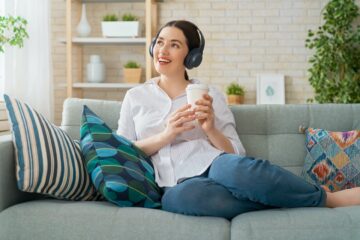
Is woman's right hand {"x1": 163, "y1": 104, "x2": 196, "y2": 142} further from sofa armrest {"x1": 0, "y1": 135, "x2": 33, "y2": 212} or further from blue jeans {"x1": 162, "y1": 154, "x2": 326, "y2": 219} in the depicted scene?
sofa armrest {"x1": 0, "y1": 135, "x2": 33, "y2": 212}

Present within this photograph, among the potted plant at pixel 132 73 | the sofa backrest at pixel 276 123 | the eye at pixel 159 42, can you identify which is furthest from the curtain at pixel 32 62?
the eye at pixel 159 42

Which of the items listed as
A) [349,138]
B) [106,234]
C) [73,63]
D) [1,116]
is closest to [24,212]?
[106,234]

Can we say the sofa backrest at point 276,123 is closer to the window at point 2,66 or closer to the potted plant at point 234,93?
the window at point 2,66

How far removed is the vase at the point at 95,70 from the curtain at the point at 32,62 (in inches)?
21.7

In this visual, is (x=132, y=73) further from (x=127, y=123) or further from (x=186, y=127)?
(x=186, y=127)

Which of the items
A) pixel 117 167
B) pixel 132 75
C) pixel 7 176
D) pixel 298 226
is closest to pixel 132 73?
pixel 132 75

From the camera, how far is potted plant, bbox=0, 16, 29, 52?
4.10 metres

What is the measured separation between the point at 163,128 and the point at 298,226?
0.80 metres

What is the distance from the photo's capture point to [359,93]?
16.8 feet

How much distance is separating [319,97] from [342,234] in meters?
3.59

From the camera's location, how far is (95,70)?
17.4 feet

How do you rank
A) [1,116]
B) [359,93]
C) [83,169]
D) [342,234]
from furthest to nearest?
[359,93], [1,116], [83,169], [342,234]

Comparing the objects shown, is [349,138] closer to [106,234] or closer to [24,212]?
[106,234]

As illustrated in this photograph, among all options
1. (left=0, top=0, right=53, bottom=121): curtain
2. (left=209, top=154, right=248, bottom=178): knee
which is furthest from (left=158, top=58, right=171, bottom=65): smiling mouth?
(left=0, top=0, right=53, bottom=121): curtain
